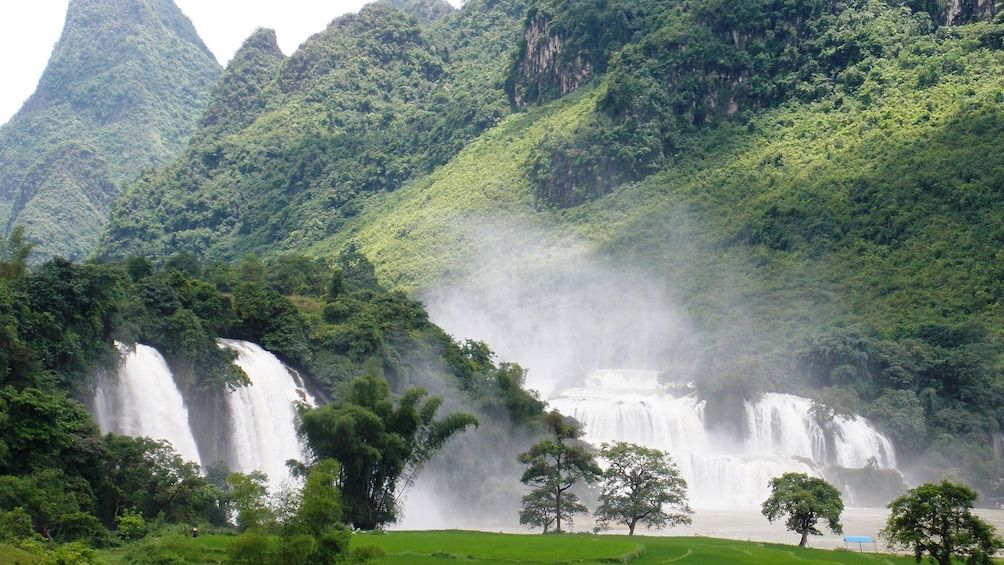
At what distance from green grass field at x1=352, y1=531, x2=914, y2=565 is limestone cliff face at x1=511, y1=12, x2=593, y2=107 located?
379 feet

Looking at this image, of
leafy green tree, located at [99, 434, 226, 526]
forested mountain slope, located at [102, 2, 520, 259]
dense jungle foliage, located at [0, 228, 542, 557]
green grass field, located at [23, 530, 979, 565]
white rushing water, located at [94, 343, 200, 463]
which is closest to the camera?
green grass field, located at [23, 530, 979, 565]

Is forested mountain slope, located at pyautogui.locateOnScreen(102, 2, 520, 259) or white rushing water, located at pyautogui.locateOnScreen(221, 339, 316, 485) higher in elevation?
forested mountain slope, located at pyautogui.locateOnScreen(102, 2, 520, 259)

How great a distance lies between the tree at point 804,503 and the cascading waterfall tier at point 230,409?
732 inches

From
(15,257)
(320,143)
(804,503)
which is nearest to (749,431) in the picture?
(804,503)

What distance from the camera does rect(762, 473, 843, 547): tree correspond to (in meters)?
43.8

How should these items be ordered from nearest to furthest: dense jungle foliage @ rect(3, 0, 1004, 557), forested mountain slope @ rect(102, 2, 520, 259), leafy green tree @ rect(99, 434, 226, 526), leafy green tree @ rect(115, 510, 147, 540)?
1. leafy green tree @ rect(115, 510, 147, 540)
2. leafy green tree @ rect(99, 434, 226, 526)
3. dense jungle foliage @ rect(3, 0, 1004, 557)
4. forested mountain slope @ rect(102, 2, 520, 259)

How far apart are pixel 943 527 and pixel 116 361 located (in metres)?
29.5

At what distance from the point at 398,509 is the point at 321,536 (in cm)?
2029

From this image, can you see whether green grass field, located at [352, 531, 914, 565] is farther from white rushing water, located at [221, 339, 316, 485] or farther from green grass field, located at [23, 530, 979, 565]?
white rushing water, located at [221, 339, 316, 485]

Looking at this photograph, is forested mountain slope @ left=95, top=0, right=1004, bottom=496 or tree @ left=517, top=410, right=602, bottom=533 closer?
tree @ left=517, top=410, right=602, bottom=533

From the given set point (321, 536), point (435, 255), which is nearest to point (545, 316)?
point (435, 255)

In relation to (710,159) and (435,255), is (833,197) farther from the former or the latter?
(435,255)

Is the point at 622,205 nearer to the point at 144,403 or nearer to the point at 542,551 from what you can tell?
the point at 144,403

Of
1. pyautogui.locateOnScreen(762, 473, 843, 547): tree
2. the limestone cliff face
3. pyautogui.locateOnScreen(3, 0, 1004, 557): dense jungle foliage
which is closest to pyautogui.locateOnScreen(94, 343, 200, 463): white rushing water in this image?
pyautogui.locateOnScreen(3, 0, 1004, 557): dense jungle foliage
